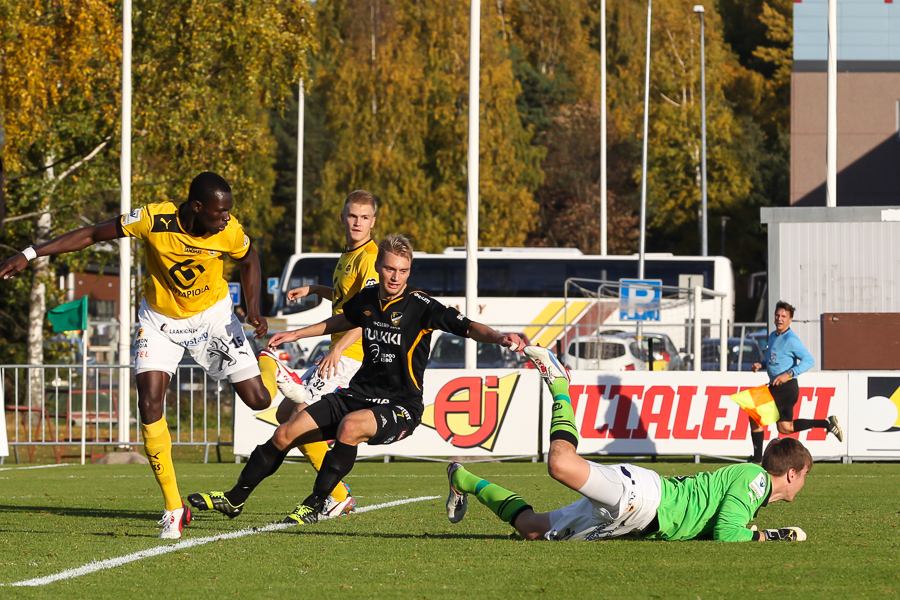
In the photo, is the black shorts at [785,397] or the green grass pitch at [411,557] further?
the black shorts at [785,397]

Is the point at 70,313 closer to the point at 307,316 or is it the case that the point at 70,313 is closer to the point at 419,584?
the point at 419,584

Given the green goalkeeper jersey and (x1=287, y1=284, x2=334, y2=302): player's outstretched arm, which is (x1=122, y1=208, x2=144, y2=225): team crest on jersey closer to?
(x1=287, y1=284, x2=334, y2=302): player's outstretched arm

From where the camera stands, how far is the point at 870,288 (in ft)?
60.0

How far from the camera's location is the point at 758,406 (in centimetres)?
1419

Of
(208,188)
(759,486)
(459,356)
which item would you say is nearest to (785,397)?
(759,486)

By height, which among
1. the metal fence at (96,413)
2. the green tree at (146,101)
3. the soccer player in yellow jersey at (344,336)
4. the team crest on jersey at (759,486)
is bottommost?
the metal fence at (96,413)

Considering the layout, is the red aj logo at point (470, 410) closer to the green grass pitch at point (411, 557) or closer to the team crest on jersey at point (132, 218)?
the green grass pitch at point (411, 557)

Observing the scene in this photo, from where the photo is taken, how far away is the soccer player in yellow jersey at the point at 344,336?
26.6 feet

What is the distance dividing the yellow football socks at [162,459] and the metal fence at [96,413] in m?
8.61

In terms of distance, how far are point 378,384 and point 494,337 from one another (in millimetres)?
876

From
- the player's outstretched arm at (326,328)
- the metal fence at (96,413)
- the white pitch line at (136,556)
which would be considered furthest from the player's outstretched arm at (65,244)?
the metal fence at (96,413)

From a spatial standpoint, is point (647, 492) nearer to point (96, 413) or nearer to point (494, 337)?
point (494, 337)

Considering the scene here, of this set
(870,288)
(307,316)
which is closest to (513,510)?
(870,288)

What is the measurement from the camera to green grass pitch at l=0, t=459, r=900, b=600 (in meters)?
5.30
